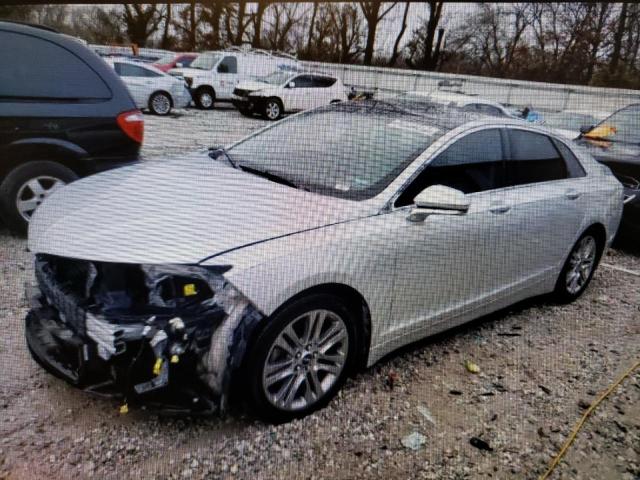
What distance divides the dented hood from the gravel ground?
33cm

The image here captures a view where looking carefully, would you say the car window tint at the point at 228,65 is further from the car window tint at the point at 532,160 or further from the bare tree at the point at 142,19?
the car window tint at the point at 532,160

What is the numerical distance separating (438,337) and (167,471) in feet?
4.77

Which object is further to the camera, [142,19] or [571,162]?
[571,162]

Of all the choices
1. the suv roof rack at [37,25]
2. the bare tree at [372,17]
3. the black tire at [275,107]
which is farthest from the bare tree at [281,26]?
the black tire at [275,107]

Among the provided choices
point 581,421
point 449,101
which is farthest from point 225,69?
point 581,421

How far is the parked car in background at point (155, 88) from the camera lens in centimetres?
662

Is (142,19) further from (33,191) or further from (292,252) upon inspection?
(292,252)

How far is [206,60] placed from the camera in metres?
4.94

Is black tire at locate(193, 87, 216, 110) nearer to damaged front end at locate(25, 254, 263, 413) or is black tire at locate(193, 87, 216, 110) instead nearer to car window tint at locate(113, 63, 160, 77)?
car window tint at locate(113, 63, 160, 77)

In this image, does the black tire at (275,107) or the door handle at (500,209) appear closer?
the door handle at (500,209)

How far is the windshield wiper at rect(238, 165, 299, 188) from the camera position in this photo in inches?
81.7

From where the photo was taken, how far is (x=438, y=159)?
2.12m

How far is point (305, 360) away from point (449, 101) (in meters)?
2.08

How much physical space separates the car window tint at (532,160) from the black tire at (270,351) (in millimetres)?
1183
